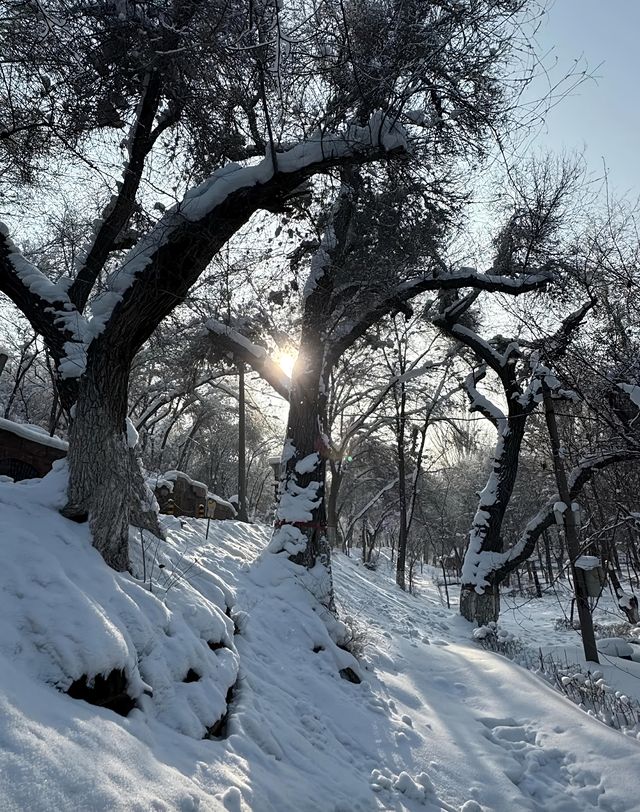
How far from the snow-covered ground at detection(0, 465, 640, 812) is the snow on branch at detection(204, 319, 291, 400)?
327 cm

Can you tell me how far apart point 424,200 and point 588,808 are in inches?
224

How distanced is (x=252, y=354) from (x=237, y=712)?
5.98 meters

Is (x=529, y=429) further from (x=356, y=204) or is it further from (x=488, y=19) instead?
(x=488, y=19)

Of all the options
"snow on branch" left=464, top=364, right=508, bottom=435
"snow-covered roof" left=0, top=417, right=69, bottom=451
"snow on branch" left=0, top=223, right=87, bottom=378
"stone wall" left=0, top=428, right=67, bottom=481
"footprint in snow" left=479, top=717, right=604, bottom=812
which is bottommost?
"footprint in snow" left=479, top=717, right=604, bottom=812

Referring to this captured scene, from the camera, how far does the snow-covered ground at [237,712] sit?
1.86m

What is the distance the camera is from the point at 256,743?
2.90 m

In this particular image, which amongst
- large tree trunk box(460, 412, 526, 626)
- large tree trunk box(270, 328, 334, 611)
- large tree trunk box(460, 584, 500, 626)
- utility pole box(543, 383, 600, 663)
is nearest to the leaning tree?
large tree trunk box(270, 328, 334, 611)

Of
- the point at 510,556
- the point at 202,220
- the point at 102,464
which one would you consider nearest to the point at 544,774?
the point at 102,464

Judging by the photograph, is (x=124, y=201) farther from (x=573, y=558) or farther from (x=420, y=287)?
(x=573, y=558)

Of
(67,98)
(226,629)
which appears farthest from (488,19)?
(226,629)

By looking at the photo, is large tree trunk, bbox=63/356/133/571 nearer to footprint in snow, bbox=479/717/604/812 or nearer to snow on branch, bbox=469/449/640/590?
footprint in snow, bbox=479/717/604/812

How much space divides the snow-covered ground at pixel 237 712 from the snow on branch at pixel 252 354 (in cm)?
327

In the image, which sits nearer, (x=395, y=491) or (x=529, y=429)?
(x=529, y=429)

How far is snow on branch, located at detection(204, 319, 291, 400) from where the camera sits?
7.92 m
